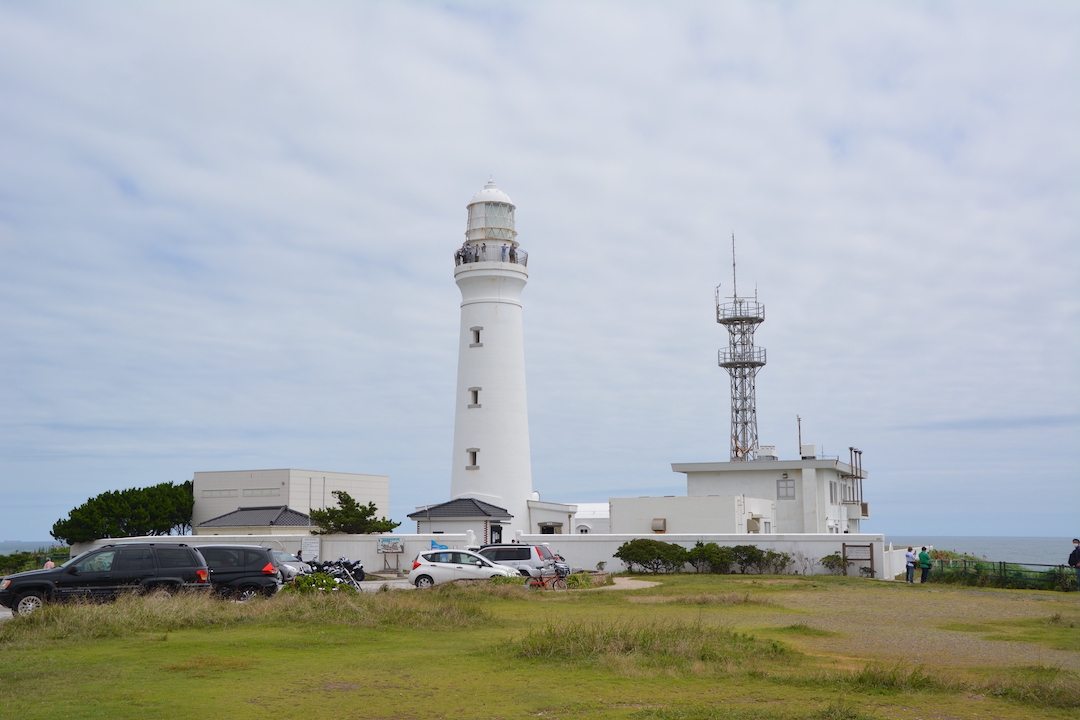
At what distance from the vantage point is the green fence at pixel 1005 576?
3073 cm

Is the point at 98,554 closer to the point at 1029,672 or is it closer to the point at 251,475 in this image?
the point at 1029,672

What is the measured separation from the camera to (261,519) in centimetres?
4678

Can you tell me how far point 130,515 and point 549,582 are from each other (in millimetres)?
28781

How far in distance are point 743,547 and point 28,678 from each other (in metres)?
27.8

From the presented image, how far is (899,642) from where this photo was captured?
1695cm

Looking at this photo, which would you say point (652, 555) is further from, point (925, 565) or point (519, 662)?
point (519, 662)

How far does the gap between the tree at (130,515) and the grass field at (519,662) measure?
31050 mm

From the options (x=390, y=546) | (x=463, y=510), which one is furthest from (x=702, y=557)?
(x=390, y=546)

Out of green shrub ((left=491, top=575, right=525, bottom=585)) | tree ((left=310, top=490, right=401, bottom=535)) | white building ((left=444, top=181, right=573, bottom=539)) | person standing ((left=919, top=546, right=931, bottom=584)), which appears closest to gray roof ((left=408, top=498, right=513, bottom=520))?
white building ((left=444, top=181, right=573, bottom=539))

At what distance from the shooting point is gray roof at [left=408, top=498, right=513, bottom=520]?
40969 millimetres

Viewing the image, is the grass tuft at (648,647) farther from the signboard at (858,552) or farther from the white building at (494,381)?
the white building at (494,381)

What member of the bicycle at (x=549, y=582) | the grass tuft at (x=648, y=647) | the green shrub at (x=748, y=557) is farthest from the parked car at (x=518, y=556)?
the grass tuft at (x=648, y=647)

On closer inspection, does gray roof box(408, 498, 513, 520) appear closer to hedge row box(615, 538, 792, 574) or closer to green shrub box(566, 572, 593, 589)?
hedge row box(615, 538, 792, 574)

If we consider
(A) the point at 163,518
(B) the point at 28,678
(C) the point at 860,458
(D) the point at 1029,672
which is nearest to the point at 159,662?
(B) the point at 28,678
